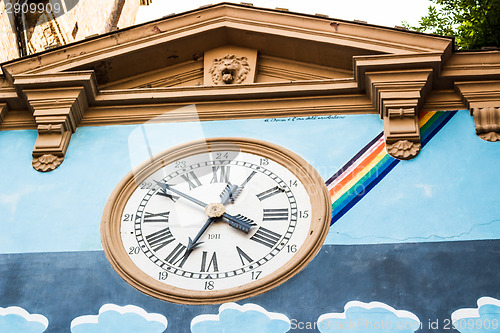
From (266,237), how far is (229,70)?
2098 mm

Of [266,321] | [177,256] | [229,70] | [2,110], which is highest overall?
[229,70]

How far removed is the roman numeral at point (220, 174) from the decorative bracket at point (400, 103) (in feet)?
4.68

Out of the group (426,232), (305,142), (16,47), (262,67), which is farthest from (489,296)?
(16,47)

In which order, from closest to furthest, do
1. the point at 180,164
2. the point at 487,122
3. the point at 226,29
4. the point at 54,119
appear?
the point at 487,122 → the point at 180,164 → the point at 54,119 → the point at 226,29

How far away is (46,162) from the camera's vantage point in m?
8.77

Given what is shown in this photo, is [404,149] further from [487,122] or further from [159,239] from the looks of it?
[159,239]

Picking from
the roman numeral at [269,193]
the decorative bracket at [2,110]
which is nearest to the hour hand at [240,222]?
the roman numeral at [269,193]

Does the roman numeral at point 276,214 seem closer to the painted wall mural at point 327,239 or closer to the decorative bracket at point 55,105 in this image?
the painted wall mural at point 327,239

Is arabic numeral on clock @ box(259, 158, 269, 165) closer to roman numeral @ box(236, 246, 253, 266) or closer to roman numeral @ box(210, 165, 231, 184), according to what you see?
roman numeral @ box(210, 165, 231, 184)

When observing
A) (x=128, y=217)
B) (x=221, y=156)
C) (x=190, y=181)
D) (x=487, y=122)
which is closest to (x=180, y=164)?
(x=190, y=181)

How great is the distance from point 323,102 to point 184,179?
150cm

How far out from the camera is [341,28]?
9.12 metres

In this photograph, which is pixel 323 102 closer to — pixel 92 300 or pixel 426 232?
pixel 426 232

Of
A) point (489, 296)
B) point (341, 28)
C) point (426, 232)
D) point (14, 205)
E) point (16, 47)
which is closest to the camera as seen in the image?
point (489, 296)
